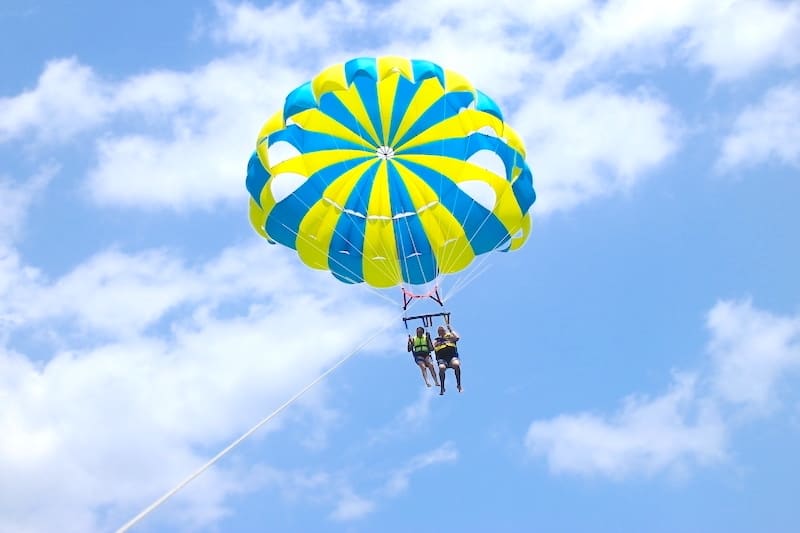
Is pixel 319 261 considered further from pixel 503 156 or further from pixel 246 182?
pixel 503 156

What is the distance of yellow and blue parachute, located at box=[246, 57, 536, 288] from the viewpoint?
553 inches

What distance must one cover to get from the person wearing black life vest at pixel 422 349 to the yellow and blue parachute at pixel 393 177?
1.42 m

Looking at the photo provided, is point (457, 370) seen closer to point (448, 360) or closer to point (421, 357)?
point (448, 360)

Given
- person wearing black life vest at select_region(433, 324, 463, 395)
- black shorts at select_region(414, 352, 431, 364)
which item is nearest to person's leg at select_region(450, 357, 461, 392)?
person wearing black life vest at select_region(433, 324, 463, 395)

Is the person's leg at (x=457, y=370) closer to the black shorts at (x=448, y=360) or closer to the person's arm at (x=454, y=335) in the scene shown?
the black shorts at (x=448, y=360)

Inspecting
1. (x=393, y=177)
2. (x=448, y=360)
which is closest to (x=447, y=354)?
(x=448, y=360)

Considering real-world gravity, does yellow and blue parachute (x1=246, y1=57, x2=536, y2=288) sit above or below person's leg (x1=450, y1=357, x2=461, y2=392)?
above

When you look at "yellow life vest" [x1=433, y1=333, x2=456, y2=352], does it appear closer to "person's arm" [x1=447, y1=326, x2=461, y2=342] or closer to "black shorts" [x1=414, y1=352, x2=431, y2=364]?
"person's arm" [x1=447, y1=326, x2=461, y2=342]

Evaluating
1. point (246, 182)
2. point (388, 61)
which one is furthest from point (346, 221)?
point (388, 61)

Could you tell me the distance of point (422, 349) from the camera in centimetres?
1328

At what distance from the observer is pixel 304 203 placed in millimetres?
14367

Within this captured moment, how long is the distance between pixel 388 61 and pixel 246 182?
272 centimetres

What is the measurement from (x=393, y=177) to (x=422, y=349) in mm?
2787

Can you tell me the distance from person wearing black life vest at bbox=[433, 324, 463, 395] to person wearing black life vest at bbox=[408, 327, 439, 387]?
0.11 meters
